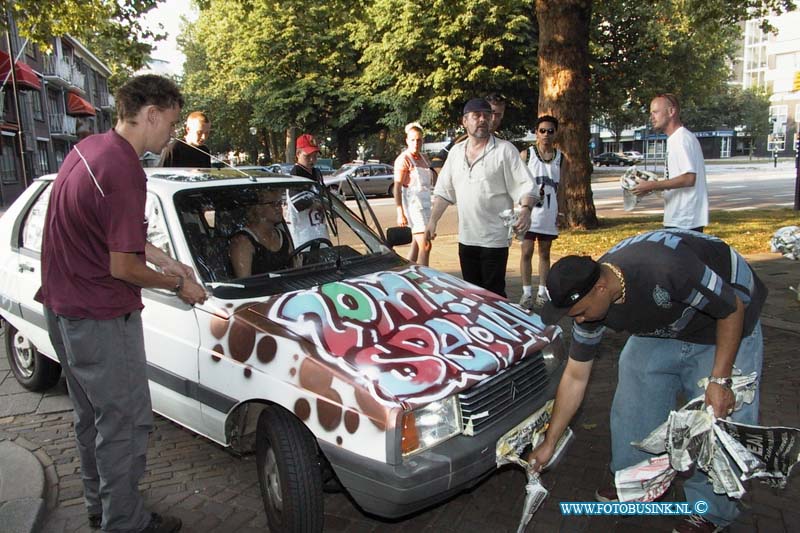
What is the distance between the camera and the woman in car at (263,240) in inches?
141

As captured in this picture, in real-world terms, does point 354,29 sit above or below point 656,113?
above

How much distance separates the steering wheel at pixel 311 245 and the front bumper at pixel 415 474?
148cm

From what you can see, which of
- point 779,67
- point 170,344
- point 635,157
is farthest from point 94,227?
point 779,67

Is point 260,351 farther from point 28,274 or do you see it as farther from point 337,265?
point 28,274

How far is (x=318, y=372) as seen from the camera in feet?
8.77

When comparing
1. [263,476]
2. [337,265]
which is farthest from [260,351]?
[337,265]

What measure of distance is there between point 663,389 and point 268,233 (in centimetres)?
237

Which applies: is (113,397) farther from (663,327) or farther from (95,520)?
(663,327)

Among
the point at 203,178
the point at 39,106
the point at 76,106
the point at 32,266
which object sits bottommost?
the point at 32,266

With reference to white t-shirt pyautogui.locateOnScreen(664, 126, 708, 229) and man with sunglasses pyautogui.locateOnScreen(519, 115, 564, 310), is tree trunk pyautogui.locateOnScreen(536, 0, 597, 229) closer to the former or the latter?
man with sunglasses pyautogui.locateOnScreen(519, 115, 564, 310)

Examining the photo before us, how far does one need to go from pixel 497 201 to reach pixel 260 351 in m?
2.74

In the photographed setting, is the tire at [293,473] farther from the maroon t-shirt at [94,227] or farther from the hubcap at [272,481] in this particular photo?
the maroon t-shirt at [94,227]

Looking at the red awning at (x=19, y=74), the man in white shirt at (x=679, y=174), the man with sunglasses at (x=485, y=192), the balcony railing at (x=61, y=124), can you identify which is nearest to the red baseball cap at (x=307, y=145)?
the man with sunglasses at (x=485, y=192)

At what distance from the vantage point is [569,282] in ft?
7.14
